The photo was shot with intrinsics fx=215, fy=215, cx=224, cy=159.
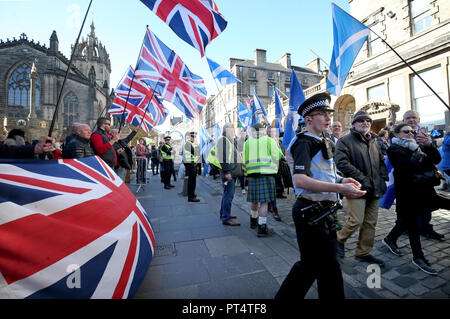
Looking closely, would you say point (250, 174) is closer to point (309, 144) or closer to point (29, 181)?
point (309, 144)

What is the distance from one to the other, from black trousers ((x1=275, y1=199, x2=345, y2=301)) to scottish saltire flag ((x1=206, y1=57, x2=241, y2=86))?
645cm

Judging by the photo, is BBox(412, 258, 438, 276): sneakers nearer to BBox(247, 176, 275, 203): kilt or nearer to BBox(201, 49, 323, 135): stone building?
BBox(247, 176, 275, 203): kilt

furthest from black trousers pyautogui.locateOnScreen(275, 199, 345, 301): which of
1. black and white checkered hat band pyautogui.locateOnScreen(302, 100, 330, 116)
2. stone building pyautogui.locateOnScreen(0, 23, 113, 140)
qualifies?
stone building pyautogui.locateOnScreen(0, 23, 113, 140)

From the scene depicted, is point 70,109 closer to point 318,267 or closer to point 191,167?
point 191,167

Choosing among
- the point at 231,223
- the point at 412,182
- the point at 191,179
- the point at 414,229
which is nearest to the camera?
the point at 414,229

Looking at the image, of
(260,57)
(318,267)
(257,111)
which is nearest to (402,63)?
(257,111)

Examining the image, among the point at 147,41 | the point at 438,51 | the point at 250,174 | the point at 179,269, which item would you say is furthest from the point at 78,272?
the point at 438,51

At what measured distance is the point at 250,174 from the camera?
4.33m

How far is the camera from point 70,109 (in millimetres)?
38531

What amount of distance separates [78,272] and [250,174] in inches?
124

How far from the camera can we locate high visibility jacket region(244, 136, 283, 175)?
13.9ft

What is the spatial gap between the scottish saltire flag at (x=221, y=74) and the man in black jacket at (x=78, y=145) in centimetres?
481

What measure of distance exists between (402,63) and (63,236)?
16134 millimetres

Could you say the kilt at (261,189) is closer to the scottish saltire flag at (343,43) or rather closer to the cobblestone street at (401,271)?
the cobblestone street at (401,271)
